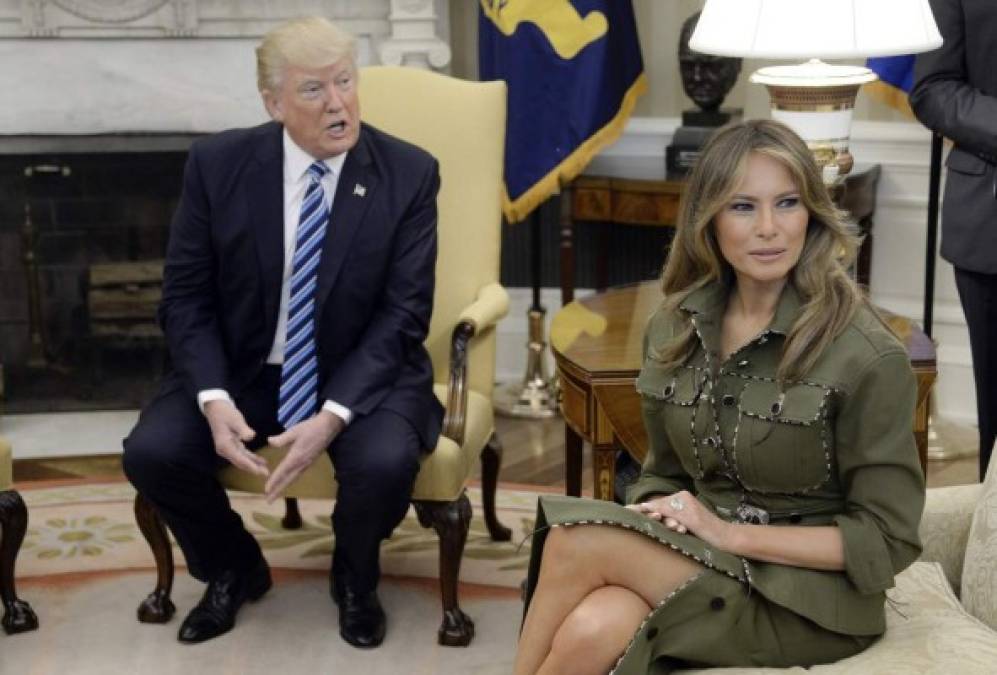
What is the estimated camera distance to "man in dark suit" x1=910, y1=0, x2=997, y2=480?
3.22 metres

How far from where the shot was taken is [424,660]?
3299 mm

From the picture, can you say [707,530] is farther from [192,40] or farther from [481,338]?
[192,40]

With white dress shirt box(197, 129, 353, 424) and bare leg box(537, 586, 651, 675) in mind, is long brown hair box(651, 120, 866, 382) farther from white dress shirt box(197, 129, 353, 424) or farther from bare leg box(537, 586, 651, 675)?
white dress shirt box(197, 129, 353, 424)

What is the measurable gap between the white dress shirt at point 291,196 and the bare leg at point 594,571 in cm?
138

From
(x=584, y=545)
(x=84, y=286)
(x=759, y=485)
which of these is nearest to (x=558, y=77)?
(x=84, y=286)

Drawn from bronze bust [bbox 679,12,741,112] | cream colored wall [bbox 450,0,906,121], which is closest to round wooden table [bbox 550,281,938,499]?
bronze bust [bbox 679,12,741,112]

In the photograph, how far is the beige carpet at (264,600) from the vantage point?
331 cm

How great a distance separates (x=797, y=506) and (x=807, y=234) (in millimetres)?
393

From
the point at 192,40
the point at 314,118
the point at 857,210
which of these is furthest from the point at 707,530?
the point at 192,40

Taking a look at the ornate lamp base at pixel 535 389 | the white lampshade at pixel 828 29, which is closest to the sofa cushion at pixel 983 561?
the white lampshade at pixel 828 29

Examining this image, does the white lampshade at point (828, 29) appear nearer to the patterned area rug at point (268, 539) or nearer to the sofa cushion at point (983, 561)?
the sofa cushion at point (983, 561)

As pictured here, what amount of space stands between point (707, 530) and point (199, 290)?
1.58 m

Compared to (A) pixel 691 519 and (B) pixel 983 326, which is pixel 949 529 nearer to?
(A) pixel 691 519

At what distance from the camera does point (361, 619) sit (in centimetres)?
338
